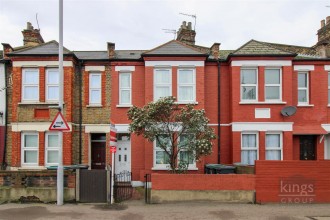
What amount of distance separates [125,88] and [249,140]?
6663 millimetres

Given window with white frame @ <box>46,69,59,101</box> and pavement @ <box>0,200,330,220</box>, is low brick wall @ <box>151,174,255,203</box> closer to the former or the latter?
pavement @ <box>0,200,330,220</box>

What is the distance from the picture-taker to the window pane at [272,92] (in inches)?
632

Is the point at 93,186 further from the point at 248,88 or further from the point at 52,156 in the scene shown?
the point at 248,88

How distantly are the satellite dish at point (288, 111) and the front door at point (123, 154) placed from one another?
773cm

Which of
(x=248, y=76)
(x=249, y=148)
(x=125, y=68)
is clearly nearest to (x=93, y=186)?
(x=125, y=68)

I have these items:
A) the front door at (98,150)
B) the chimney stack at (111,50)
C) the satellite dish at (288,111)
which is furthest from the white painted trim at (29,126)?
the satellite dish at (288,111)

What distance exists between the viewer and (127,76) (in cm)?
1652

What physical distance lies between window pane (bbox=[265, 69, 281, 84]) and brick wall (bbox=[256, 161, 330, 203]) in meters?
5.55

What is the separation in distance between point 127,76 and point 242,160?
23.1 feet

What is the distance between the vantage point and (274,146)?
626 inches

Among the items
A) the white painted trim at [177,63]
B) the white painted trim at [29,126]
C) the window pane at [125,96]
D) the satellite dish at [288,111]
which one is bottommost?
the white painted trim at [29,126]

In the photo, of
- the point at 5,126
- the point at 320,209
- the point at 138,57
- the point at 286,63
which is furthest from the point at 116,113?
the point at 320,209

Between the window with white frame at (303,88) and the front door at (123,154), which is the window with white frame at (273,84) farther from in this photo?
the front door at (123,154)

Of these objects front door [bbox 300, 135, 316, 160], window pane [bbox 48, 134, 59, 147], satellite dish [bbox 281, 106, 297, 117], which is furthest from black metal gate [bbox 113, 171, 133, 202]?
front door [bbox 300, 135, 316, 160]
